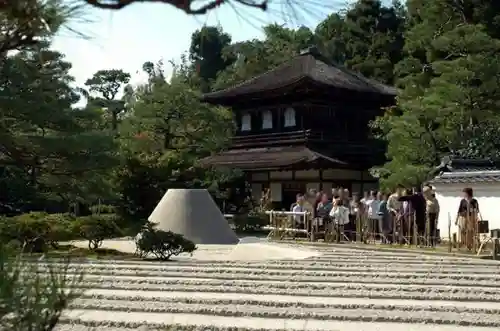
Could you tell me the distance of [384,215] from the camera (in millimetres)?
14867

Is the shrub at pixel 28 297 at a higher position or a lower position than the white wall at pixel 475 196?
lower

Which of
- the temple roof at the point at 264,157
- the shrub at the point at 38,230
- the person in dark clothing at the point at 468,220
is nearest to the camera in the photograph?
the shrub at the point at 38,230

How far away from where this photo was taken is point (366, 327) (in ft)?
20.2

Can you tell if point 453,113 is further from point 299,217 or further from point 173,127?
point 173,127

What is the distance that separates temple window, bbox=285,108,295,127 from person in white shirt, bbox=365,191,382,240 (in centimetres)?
1178

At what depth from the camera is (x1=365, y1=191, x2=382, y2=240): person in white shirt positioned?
14953 mm

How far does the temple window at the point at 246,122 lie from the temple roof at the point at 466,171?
12.5 metres

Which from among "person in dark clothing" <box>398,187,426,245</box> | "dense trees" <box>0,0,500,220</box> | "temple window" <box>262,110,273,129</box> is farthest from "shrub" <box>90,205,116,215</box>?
"person in dark clothing" <box>398,187,426,245</box>

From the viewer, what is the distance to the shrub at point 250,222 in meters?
21.5

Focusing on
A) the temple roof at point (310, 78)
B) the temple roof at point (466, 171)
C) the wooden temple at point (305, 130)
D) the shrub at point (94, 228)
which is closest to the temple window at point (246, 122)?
the wooden temple at point (305, 130)

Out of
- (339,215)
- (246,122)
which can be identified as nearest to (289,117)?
(246,122)

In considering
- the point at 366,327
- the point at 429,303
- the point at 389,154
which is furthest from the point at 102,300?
the point at 389,154

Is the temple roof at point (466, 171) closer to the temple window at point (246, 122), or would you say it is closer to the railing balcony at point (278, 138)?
the railing balcony at point (278, 138)

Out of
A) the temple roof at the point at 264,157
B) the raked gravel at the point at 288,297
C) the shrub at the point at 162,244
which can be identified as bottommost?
the raked gravel at the point at 288,297
